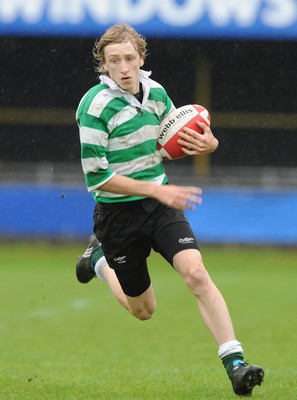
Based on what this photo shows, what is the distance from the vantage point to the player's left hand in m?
7.45

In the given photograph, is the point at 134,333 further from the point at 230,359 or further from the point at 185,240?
the point at 230,359

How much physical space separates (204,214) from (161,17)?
12.1 ft

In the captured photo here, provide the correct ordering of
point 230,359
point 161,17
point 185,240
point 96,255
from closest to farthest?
1. point 230,359
2. point 185,240
3. point 96,255
4. point 161,17

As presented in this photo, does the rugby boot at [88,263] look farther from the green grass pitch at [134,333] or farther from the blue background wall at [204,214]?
the blue background wall at [204,214]

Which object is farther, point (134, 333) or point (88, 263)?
point (134, 333)

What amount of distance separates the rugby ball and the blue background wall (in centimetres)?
1245

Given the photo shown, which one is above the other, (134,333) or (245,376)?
(245,376)

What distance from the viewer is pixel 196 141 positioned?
7.49m

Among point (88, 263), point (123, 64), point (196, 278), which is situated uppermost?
point (123, 64)

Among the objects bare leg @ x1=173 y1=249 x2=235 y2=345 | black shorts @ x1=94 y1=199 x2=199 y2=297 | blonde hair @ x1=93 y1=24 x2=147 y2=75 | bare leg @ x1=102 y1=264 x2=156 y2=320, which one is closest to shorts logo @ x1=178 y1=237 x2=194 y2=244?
black shorts @ x1=94 y1=199 x2=199 y2=297

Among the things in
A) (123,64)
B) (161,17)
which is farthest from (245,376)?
(161,17)

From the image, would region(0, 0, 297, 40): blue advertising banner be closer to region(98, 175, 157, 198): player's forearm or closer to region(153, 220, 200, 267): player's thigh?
region(153, 220, 200, 267): player's thigh

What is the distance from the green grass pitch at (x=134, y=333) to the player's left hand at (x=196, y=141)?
1.57 meters

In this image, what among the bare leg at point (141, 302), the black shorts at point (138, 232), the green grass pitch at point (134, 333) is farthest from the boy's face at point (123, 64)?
the green grass pitch at point (134, 333)
